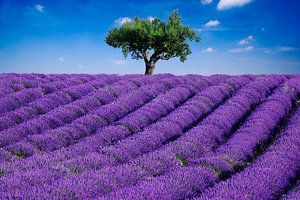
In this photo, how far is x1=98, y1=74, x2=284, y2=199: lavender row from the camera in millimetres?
3678

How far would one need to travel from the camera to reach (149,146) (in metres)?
6.30

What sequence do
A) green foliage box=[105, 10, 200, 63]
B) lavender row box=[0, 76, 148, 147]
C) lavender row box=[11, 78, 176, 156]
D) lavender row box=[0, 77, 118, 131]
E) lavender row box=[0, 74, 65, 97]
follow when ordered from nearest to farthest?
1. lavender row box=[11, 78, 176, 156]
2. lavender row box=[0, 76, 148, 147]
3. lavender row box=[0, 77, 118, 131]
4. lavender row box=[0, 74, 65, 97]
5. green foliage box=[105, 10, 200, 63]

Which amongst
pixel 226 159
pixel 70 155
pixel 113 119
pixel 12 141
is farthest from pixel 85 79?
pixel 226 159

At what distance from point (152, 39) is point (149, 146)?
18.7 m

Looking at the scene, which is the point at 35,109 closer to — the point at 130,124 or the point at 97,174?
the point at 130,124

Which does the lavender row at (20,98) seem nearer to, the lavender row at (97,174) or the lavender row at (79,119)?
the lavender row at (79,119)

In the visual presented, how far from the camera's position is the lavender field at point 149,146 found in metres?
3.88

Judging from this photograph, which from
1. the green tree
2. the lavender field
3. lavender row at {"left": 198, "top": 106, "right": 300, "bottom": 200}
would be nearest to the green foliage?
the green tree

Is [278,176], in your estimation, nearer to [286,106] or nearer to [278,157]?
[278,157]

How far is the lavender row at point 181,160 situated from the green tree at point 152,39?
15461mm

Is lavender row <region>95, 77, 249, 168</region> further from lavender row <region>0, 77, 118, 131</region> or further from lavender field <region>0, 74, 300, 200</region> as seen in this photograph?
lavender row <region>0, 77, 118, 131</region>

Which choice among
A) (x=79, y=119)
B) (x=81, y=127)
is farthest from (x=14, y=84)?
(x=81, y=127)

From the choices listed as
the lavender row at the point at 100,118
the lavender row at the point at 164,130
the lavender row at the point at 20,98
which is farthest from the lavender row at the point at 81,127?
the lavender row at the point at 20,98

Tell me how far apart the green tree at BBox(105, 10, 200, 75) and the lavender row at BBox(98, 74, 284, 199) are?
15461mm
